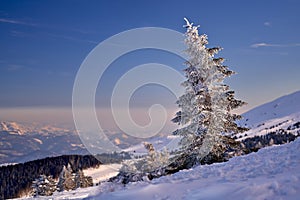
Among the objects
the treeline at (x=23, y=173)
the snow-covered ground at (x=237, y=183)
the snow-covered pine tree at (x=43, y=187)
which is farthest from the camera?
the treeline at (x=23, y=173)

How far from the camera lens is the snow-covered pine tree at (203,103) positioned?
67.5ft

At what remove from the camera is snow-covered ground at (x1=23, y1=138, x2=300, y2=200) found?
26.1 ft

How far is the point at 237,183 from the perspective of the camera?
9.30 m

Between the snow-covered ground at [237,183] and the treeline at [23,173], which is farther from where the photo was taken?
the treeline at [23,173]

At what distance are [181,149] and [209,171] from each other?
31.8ft

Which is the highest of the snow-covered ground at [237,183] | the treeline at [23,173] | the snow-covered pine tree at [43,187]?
the treeline at [23,173]

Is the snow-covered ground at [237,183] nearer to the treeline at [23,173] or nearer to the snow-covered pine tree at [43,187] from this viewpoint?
the snow-covered pine tree at [43,187]

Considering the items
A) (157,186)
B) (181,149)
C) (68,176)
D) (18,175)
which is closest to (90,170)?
(18,175)

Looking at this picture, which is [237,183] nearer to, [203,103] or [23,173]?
[203,103]

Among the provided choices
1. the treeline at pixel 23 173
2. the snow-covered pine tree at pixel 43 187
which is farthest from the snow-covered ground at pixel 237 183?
the treeline at pixel 23 173

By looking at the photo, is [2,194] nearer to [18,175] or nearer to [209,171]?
[18,175]

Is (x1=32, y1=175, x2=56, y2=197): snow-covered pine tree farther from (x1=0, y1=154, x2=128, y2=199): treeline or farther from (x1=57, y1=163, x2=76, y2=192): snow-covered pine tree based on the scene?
(x1=0, y1=154, x2=128, y2=199): treeline

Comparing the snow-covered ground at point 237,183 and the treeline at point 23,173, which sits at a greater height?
the treeline at point 23,173

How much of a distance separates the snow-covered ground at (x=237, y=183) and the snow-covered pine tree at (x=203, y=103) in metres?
7.45
